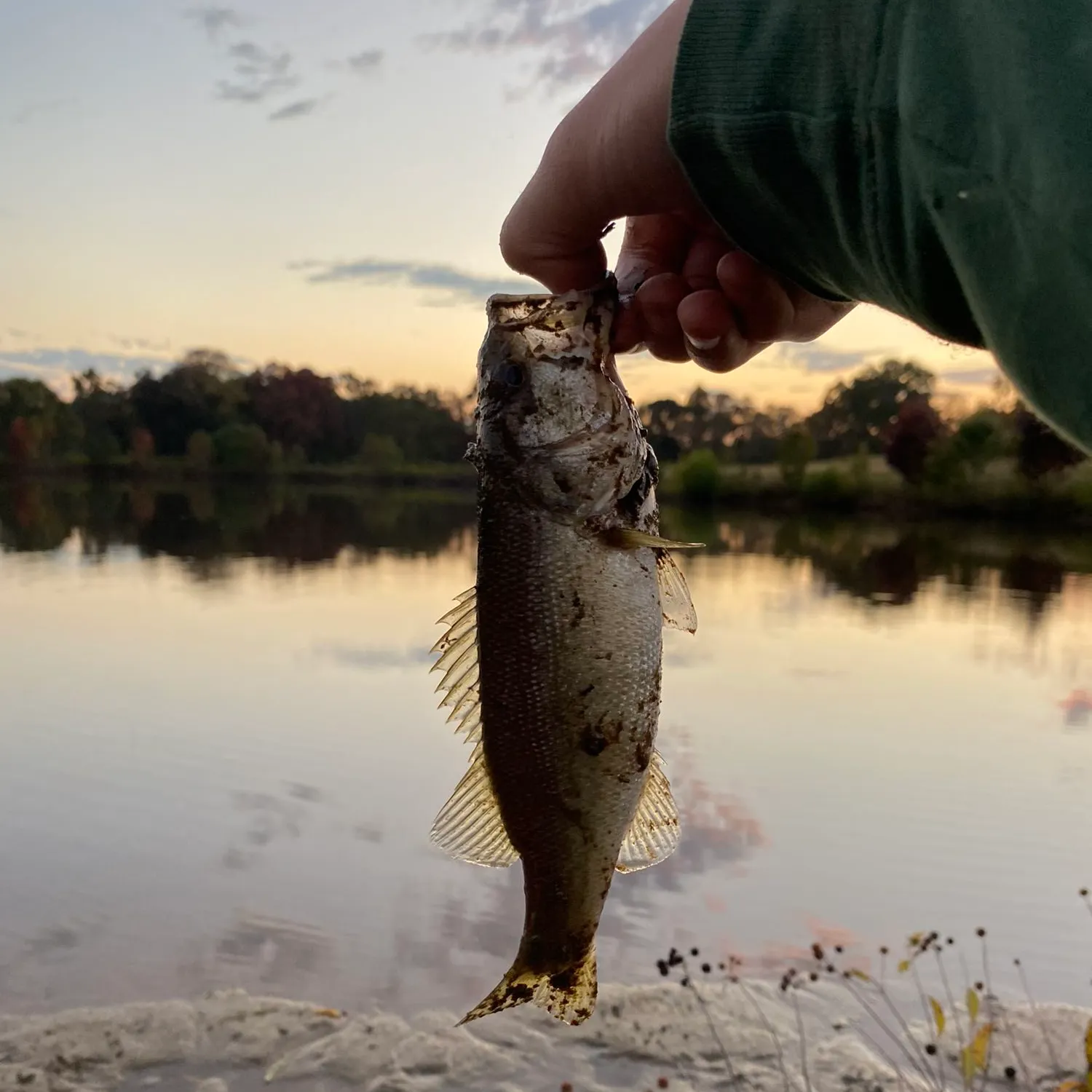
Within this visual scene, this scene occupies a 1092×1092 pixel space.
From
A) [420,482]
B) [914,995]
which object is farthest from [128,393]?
[914,995]

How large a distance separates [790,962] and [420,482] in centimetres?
8050

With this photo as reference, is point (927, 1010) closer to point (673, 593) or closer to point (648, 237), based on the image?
point (673, 593)

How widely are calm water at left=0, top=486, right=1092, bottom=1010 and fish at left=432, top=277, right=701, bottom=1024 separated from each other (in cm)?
701

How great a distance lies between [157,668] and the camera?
21.2 meters

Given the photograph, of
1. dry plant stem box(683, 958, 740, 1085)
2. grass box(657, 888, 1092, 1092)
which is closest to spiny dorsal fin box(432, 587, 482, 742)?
grass box(657, 888, 1092, 1092)

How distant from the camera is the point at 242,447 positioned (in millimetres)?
87750

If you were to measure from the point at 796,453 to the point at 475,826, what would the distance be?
5783 cm

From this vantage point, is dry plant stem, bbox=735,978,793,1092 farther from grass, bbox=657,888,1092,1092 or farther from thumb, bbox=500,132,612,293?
thumb, bbox=500,132,612,293

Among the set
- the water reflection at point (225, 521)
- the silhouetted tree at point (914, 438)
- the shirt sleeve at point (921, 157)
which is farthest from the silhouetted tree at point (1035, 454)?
the shirt sleeve at point (921, 157)

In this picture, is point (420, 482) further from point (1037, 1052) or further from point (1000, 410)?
point (1037, 1052)

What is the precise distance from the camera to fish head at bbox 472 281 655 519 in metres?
2.81

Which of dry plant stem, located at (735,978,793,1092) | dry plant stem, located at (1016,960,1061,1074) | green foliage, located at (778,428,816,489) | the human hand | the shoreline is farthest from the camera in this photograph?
green foliage, located at (778,428,816,489)

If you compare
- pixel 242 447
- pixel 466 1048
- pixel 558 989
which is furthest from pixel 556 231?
pixel 242 447

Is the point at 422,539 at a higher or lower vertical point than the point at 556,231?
lower
